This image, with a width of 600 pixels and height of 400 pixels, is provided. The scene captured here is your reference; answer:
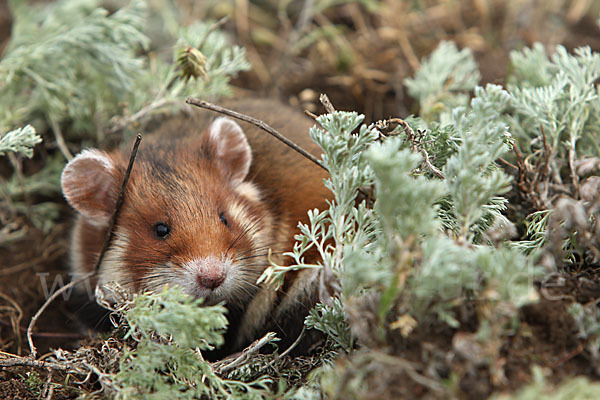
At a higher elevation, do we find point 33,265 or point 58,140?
point 58,140

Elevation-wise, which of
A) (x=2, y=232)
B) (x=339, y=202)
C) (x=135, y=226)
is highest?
(x=339, y=202)

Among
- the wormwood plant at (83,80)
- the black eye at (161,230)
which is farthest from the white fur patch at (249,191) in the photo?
the wormwood plant at (83,80)

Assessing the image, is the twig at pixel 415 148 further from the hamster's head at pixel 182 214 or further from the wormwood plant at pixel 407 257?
the hamster's head at pixel 182 214

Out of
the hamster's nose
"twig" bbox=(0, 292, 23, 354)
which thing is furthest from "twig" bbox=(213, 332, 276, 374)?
"twig" bbox=(0, 292, 23, 354)

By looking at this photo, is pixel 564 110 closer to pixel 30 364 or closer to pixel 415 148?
pixel 415 148

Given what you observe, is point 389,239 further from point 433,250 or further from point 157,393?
point 157,393

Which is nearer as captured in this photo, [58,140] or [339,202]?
[339,202]

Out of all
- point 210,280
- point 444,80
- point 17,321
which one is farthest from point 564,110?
point 17,321

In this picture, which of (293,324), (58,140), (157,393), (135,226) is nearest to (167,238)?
(135,226)
